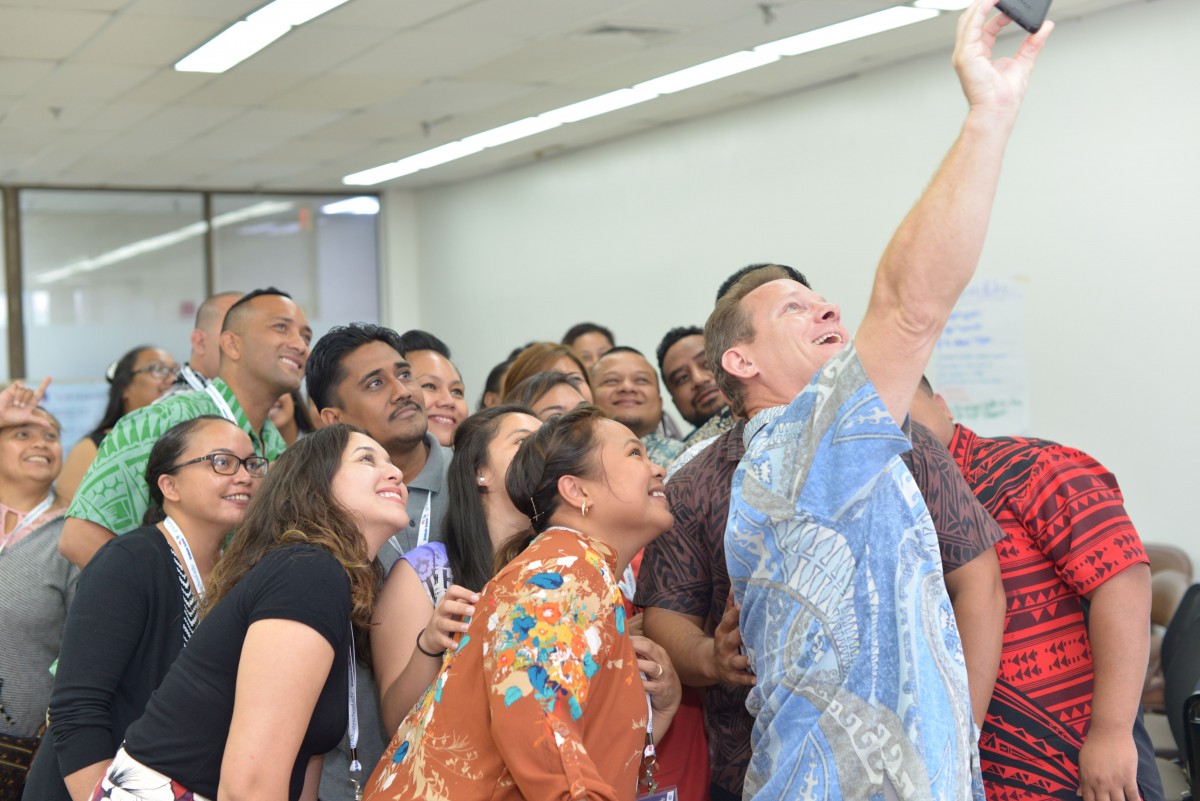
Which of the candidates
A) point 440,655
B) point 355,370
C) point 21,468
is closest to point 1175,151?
point 355,370

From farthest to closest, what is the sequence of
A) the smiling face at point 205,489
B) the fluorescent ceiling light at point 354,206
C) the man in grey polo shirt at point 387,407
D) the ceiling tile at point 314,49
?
the fluorescent ceiling light at point 354,206 < the ceiling tile at point 314,49 < the man in grey polo shirt at point 387,407 < the smiling face at point 205,489

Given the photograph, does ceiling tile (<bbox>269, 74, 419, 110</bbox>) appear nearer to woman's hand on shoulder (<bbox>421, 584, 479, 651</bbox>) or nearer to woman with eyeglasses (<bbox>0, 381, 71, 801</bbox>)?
woman with eyeglasses (<bbox>0, 381, 71, 801</bbox>)

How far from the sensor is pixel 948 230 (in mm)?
1293

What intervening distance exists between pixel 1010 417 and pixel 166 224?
7485 millimetres

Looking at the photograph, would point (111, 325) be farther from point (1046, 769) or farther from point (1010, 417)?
point (1046, 769)

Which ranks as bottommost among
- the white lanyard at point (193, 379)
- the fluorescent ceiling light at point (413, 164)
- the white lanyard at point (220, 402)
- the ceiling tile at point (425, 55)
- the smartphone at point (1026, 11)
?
the white lanyard at point (220, 402)

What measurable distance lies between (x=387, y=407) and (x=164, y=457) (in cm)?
59

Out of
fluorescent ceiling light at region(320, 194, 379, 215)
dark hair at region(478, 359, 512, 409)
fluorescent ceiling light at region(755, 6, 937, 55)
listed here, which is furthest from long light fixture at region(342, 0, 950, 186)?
dark hair at region(478, 359, 512, 409)

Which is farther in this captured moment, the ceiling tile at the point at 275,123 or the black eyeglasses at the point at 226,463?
the ceiling tile at the point at 275,123

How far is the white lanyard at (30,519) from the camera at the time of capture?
3.38m

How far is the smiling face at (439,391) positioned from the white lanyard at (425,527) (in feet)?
2.85

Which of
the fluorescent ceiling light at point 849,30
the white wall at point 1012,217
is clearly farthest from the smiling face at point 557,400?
the white wall at point 1012,217

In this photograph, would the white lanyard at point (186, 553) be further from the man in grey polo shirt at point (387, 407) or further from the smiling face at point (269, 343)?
the smiling face at point (269, 343)

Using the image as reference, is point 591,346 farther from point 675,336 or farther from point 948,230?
point 948,230
